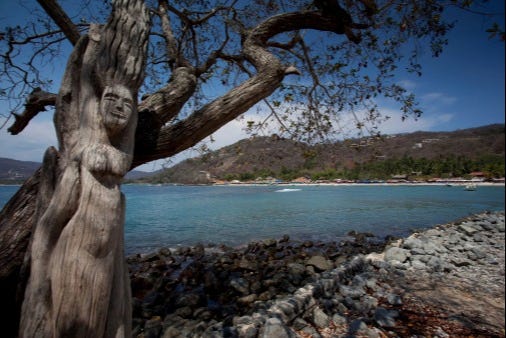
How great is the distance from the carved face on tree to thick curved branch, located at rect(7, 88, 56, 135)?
1.67 m

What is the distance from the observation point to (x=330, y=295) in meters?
5.04

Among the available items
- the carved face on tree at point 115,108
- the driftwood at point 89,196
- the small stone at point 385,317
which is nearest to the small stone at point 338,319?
the small stone at point 385,317

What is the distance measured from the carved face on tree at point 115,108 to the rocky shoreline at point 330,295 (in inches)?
117

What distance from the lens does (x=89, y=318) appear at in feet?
5.48

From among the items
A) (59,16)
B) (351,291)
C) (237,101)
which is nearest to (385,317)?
(351,291)

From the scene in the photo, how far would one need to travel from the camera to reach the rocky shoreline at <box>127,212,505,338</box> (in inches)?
155

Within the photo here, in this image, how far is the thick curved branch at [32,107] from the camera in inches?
119

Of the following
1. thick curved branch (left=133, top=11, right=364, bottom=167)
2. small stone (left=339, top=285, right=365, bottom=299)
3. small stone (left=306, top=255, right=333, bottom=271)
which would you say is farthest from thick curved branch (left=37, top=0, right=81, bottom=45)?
small stone (left=306, top=255, right=333, bottom=271)

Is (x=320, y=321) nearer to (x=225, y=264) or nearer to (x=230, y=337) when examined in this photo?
(x=230, y=337)

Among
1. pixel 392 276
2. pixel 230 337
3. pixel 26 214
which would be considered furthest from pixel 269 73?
pixel 392 276

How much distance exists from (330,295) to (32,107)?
17.4 ft

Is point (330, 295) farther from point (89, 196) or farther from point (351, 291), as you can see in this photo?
point (89, 196)

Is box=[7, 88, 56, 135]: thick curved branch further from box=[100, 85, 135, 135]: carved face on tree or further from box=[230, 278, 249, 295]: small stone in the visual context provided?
box=[230, 278, 249, 295]: small stone

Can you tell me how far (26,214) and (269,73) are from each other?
259 cm
